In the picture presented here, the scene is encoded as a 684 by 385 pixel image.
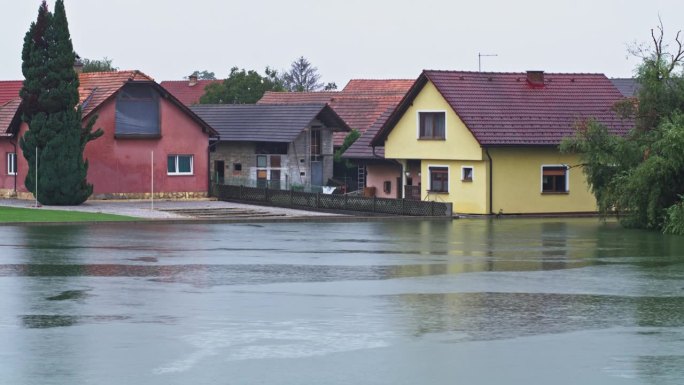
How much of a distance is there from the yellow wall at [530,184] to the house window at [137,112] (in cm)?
1534

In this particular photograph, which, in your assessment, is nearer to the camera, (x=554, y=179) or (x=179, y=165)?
(x=554, y=179)

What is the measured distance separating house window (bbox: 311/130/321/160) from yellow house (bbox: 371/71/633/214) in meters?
11.8

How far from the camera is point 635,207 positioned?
160 feet

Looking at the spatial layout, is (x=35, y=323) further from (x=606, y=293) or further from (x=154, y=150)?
(x=154, y=150)

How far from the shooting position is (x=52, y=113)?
56.7 metres

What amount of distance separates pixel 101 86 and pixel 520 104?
18774 millimetres

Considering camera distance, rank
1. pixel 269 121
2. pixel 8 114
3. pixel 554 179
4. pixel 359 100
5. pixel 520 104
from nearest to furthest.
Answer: pixel 554 179, pixel 520 104, pixel 8 114, pixel 269 121, pixel 359 100

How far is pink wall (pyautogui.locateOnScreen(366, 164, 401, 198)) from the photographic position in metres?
67.4

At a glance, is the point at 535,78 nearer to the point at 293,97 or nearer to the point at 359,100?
the point at 359,100

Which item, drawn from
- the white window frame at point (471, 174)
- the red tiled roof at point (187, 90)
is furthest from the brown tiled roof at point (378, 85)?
the white window frame at point (471, 174)

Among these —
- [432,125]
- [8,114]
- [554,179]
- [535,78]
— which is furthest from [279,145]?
[554,179]

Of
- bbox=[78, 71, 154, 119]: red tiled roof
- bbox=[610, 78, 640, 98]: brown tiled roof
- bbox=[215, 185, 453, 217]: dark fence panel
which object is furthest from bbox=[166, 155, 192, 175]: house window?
bbox=[610, 78, 640, 98]: brown tiled roof

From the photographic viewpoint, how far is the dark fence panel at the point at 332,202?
5706 cm

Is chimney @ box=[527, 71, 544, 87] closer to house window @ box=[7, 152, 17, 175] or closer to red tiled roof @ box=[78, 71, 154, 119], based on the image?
red tiled roof @ box=[78, 71, 154, 119]
